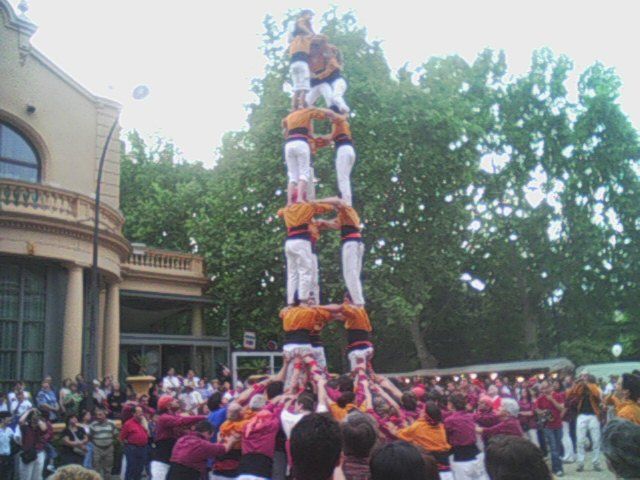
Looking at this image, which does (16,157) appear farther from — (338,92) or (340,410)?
(340,410)

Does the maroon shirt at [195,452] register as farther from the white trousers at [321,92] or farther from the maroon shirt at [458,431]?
the white trousers at [321,92]

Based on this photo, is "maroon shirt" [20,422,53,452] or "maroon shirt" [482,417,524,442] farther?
"maroon shirt" [20,422,53,452]

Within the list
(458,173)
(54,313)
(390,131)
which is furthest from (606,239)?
(54,313)

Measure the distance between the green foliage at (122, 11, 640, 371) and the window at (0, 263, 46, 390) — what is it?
864 cm

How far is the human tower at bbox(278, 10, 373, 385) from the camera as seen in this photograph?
11.3 metres

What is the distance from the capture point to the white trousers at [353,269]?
1199cm

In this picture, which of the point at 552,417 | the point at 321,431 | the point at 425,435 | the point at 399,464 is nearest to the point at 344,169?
the point at 425,435

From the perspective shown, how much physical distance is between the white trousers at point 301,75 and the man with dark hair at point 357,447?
27.7 feet

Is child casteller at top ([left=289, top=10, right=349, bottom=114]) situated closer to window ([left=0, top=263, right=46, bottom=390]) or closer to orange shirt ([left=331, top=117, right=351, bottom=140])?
orange shirt ([left=331, top=117, right=351, bottom=140])

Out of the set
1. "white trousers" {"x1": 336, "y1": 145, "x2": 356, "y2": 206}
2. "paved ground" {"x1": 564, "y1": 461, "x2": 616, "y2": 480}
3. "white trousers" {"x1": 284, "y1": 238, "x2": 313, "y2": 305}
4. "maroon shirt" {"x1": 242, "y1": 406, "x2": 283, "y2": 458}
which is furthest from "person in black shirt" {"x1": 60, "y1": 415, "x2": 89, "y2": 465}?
"paved ground" {"x1": 564, "y1": 461, "x2": 616, "y2": 480}

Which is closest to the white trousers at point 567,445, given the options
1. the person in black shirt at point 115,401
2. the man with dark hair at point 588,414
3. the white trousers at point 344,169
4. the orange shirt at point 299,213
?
the man with dark hair at point 588,414

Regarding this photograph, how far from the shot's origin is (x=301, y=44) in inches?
491

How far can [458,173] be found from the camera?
93.6 feet

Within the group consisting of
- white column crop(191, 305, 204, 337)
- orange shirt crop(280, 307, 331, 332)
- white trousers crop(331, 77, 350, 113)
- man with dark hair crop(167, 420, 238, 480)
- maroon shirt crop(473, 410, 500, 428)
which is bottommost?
man with dark hair crop(167, 420, 238, 480)
